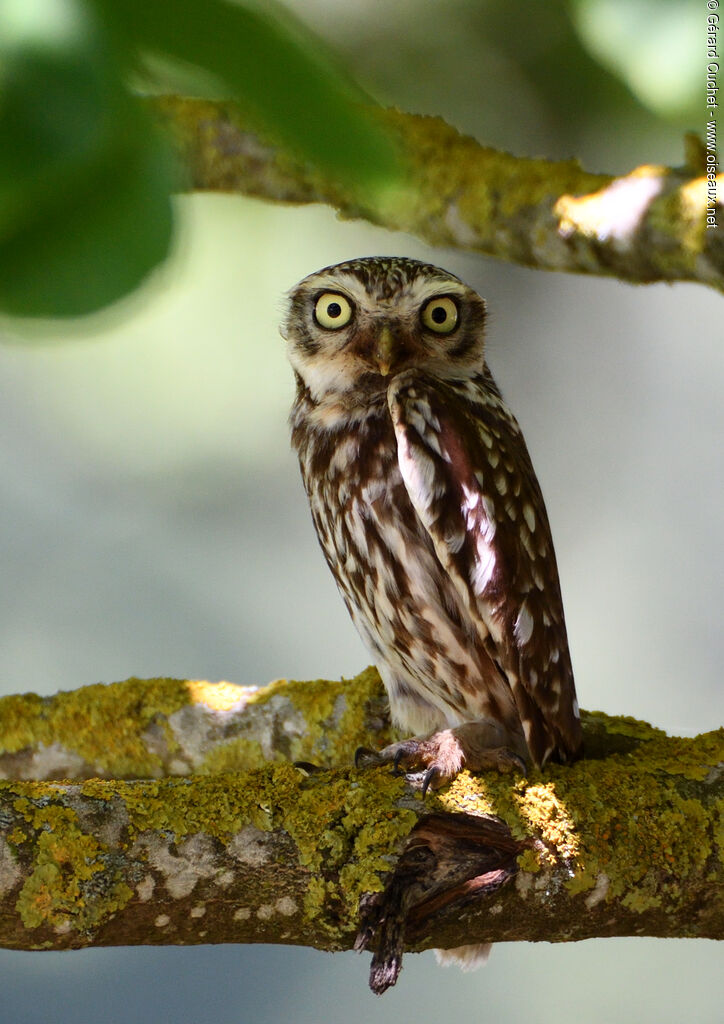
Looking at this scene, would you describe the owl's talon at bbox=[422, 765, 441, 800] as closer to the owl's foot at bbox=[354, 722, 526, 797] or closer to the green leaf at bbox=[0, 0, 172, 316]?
the owl's foot at bbox=[354, 722, 526, 797]

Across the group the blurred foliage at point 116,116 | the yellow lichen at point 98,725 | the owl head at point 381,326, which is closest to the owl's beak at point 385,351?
the owl head at point 381,326

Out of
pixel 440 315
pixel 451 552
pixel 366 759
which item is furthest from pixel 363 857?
pixel 440 315

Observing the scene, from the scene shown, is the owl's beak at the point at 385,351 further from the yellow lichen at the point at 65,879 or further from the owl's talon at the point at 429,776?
the yellow lichen at the point at 65,879

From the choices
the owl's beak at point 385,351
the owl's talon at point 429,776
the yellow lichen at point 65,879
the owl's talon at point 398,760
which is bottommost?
the yellow lichen at point 65,879

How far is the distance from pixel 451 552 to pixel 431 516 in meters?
0.07

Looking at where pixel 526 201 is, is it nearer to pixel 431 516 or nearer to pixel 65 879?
pixel 431 516

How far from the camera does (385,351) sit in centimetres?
190

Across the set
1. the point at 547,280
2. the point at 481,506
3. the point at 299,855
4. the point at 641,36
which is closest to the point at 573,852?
the point at 299,855

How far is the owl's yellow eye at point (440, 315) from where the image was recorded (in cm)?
198

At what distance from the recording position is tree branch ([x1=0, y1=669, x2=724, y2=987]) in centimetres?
128

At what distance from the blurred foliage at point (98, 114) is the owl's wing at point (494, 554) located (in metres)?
1.54

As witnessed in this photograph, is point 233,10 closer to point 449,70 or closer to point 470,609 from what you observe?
point 470,609

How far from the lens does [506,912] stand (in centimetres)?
141

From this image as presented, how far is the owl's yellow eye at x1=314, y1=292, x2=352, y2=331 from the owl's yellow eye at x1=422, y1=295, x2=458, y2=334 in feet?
0.50
